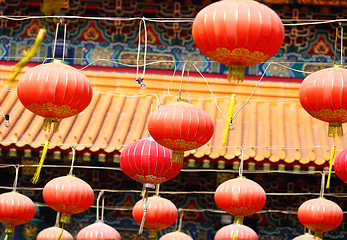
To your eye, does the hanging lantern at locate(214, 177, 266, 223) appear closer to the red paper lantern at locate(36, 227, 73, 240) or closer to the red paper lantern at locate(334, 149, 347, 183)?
the red paper lantern at locate(334, 149, 347, 183)

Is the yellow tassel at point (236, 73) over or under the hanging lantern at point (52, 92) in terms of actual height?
over

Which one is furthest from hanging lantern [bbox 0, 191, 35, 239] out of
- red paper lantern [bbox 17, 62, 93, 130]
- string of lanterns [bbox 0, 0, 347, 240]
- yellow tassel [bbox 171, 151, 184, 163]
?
yellow tassel [bbox 171, 151, 184, 163]

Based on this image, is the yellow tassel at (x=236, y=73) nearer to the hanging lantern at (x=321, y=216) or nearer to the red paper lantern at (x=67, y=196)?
the hanging lantern at (x=321, y=216)

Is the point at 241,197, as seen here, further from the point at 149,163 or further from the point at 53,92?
the point at 53,92

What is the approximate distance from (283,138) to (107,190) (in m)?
2.57

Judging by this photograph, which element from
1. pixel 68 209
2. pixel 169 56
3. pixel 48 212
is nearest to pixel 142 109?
pixel 169 56

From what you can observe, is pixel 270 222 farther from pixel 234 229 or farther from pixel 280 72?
pixel 280 72

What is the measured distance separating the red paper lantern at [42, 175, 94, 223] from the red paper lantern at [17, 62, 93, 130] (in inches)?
60.4

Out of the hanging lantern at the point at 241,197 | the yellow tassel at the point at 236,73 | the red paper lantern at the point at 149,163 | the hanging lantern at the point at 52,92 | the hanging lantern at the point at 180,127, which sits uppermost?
the yellow tassel at the point at 236,73

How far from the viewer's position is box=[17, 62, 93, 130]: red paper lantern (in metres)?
7.23

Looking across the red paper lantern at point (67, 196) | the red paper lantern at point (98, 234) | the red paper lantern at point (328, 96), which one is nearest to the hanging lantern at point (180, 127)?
the red paper lantern at point (328, 96)

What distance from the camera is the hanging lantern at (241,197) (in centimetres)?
855

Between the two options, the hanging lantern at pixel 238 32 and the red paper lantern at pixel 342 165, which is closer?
the hanging lantern at pixel 238 32

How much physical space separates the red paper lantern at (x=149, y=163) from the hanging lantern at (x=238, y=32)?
1.92m
